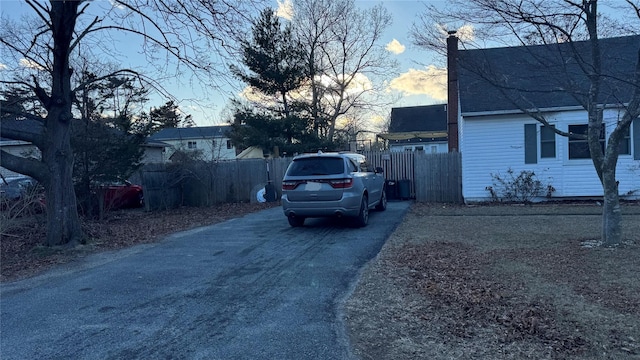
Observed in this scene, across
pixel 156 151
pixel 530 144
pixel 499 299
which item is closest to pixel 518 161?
pixel 530 144

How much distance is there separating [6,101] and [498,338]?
35.2 feet

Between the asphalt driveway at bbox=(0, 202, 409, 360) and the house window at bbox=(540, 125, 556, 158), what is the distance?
→ 8249 mm

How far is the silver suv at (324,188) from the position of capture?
985 centimetres

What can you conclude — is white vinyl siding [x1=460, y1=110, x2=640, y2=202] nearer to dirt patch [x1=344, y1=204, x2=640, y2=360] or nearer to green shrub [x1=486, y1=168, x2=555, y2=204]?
green shrub [x1=486, y1=168, x2=555, y2=204]

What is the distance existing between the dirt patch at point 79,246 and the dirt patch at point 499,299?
577 cm

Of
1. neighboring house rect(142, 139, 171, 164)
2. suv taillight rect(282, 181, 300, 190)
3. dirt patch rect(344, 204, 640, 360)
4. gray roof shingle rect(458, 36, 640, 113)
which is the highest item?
gray roof shingle rect(458, 36, 640, 113)

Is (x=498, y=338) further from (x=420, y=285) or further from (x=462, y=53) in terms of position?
(x=462, y=53)

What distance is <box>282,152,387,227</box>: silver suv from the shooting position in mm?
9852

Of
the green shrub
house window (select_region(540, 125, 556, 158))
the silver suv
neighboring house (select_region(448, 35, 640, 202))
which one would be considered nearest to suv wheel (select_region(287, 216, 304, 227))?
the silver suv

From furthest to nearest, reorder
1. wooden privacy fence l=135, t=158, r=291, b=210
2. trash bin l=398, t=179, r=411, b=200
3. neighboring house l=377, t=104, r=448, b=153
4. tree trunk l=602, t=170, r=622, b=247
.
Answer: neighboring house l=377, t=104, r=448, b=153, wooden privacy fence l=135, t=158, r=291, b=210, trash bin l=398, t=179, r=411, b=200, tree trunk l=602, t=170, r=622, b=247

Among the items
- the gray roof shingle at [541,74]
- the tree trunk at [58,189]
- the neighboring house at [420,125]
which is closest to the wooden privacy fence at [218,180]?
the gray roof shingle at [541,74]

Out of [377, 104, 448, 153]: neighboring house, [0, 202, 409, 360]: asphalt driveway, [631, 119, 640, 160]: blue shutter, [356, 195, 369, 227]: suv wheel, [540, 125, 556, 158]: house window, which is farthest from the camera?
[377, 104, 448, 153]: neighboring house

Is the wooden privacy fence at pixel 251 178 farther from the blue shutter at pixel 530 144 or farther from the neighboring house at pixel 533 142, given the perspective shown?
the blue shutter at pixel 530 144

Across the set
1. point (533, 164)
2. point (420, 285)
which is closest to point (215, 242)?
point (420, 285)
